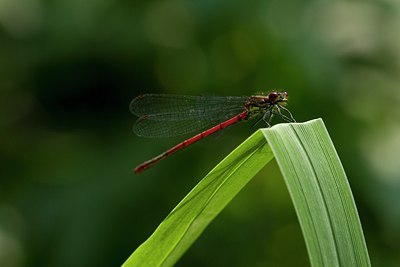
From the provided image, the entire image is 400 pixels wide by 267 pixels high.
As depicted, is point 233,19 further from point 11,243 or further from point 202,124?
point 11,243

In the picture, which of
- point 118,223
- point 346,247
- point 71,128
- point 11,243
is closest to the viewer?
point 346,247

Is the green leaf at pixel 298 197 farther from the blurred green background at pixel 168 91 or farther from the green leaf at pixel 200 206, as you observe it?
Result: the blurred green background at pixel 168 91

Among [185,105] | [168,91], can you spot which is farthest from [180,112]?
[168,91]

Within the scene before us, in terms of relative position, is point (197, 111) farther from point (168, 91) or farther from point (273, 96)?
point (168, 91)

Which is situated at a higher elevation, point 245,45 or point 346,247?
point 245,45

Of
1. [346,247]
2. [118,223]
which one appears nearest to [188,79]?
[118,223]
